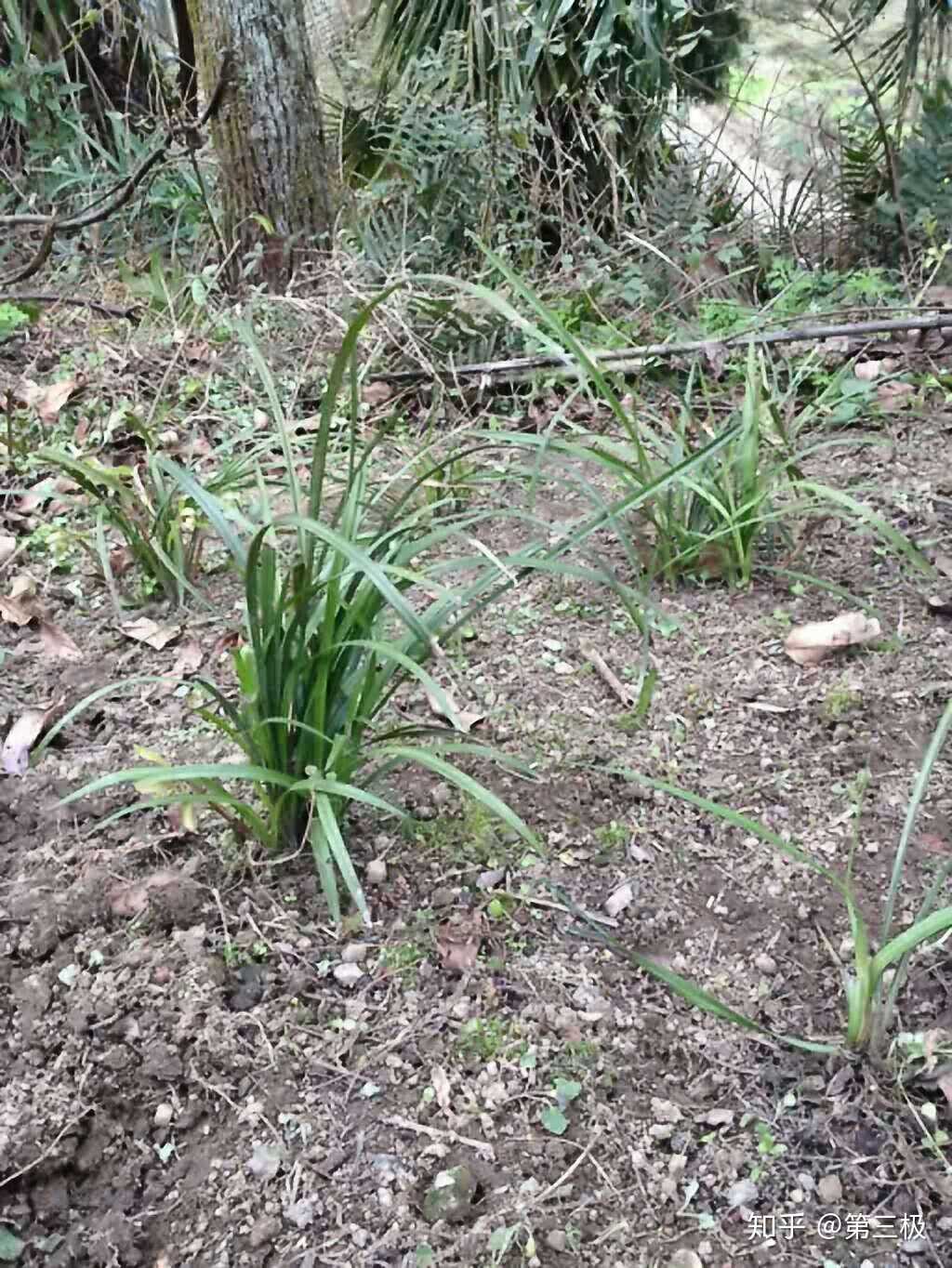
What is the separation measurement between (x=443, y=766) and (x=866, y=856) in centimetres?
68

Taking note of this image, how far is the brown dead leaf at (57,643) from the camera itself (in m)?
2.08

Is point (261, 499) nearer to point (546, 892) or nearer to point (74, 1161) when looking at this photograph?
point (546, 892)

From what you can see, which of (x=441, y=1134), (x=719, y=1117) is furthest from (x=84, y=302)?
(x=719, y=1117)

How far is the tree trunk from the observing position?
11.2 ft

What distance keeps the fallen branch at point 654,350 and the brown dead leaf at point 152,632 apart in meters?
1.08

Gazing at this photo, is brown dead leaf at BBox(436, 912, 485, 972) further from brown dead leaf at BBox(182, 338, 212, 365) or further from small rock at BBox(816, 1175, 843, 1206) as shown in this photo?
brown dead leaf at BBox(182, 338, 212, 365)

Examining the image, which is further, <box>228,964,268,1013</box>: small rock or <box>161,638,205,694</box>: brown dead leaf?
<box>161,638,205,694</box>: brown dead leaf

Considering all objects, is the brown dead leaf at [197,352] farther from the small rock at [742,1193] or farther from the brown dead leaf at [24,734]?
the small rock at [742,1193]

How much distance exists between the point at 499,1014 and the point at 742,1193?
1.16 feet

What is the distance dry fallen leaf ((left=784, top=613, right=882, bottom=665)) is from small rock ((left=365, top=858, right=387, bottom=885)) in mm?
903

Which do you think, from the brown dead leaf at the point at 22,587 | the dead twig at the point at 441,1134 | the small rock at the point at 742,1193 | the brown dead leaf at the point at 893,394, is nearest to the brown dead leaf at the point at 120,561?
the brown dead leaf at the point at 22,587

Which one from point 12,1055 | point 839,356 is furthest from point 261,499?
point 839,356

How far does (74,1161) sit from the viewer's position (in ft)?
3.96

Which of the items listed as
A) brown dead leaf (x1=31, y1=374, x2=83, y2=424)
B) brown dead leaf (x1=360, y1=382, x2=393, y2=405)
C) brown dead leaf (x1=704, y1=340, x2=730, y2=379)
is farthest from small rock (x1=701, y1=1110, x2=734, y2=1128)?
brown dead leaf (x1=31, y1=374, x2=83, y2=424)
